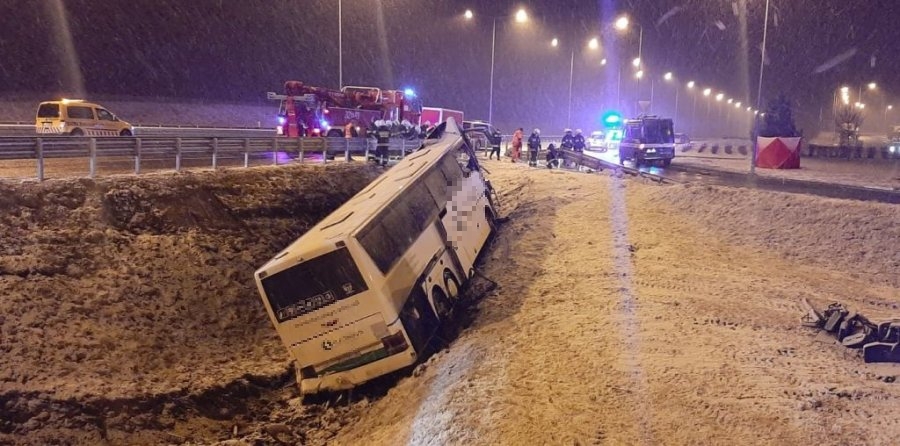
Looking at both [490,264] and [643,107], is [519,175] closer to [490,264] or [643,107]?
[490,264]

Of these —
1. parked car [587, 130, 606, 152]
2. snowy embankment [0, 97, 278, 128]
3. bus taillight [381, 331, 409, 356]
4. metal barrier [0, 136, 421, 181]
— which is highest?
snowy embankment [0, 97, 278, 128]

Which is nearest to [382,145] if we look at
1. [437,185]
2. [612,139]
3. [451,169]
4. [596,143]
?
[451,169]

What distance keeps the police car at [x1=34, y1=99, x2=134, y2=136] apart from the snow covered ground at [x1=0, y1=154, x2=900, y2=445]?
7.98 m

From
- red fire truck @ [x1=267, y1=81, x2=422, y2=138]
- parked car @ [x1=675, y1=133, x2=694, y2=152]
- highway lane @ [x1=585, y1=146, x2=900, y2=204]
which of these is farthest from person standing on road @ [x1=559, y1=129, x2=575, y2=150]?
parked car @ [x1=675, y1=133, x2=694, y2=152]

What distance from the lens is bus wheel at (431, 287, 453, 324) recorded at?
9.07 m

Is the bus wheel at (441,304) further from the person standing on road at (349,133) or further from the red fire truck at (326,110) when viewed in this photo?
the red fire truck at (326,110)

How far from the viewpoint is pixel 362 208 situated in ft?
30.0

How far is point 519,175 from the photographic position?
19719 millimetres

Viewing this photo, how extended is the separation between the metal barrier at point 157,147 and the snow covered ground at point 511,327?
0.76 m

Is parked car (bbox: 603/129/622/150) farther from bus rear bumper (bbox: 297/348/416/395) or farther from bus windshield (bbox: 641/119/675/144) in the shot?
bus rear bumper (bbox: 297/348/416/395)

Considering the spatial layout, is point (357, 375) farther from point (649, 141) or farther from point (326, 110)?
point (649, 141)

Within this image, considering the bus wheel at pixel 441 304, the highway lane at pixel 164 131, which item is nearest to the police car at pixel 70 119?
the highway lane at pixel 164 131

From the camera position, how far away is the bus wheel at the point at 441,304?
29.8 ft

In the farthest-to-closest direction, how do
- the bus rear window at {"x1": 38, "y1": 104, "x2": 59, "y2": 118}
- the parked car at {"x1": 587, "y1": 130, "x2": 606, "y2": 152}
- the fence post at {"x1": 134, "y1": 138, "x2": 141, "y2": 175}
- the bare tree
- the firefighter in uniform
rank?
the bare tree < the parked car at {"x1": 587, "y1": 130, "x2": 606, "y2": 152} < the firefighter in uniform < the bus rear window at {"x1": 38, "y1": 104, "x2": 59, "y2": 118} < the fence post at {"x1": 134, "y1": 138, "x2": 141, "y2": 175}
